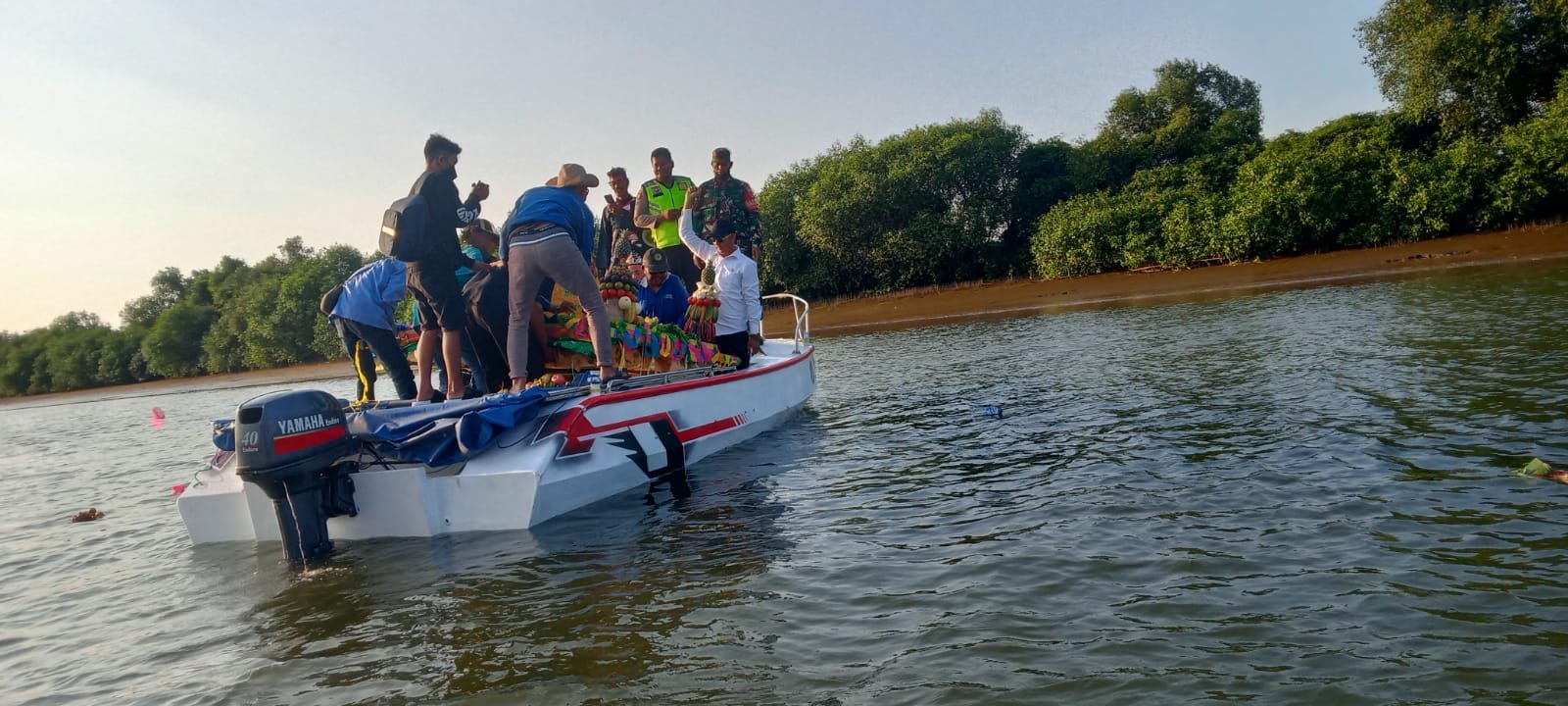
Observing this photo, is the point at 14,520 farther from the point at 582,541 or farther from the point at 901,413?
the point at 901,413

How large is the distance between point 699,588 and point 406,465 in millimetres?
2565

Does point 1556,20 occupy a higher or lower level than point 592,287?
higher

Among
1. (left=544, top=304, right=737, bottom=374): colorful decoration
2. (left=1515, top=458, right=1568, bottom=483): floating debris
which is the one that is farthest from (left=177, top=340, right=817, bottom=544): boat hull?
(left=1515, top=458, right=1568, bottom=483): floating debris

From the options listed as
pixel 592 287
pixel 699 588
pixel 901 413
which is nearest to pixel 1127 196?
pixel 901 413

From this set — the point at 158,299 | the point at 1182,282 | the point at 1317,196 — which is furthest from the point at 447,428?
the point at 158,299

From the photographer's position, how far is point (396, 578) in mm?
5688

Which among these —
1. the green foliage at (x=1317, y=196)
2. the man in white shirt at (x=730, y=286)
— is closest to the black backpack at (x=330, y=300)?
the man in white shirt at (x=730, y=286)

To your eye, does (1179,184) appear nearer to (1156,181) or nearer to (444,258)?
(1156,181)

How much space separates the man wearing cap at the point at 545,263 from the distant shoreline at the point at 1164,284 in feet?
60.5

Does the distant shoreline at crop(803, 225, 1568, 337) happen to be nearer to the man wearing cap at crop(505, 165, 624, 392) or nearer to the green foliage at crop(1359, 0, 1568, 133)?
the green foliage at crop(1359, 0, 1568, 133)

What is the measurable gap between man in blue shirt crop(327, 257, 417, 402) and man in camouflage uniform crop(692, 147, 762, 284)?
3.62 m

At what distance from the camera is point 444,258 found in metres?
7.38

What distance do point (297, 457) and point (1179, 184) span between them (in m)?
29.3

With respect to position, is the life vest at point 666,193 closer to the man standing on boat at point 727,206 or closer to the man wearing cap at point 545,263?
the man standing on boat at point 727,206
